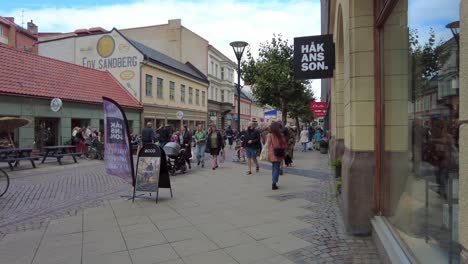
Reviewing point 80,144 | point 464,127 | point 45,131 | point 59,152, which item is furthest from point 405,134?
point 45,131

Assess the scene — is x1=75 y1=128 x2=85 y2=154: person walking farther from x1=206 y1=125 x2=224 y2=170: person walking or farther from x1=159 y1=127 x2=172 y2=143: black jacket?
x1=206 y1=125 x2=224 y2=170: person walking

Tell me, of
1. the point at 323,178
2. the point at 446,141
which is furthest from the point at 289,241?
the point at 323,178

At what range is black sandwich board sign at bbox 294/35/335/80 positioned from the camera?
9266 millimetres

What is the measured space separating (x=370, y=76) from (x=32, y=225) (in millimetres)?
5438

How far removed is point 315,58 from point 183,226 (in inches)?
213

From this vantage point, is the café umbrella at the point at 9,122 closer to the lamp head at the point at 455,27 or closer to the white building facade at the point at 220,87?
the lamp head at the point at 455,27

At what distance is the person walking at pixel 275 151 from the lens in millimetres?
9258

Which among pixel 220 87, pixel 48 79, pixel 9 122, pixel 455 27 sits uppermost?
pixel 220 87

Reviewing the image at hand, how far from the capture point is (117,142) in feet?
26.3

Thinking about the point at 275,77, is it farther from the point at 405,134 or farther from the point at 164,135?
the point at 405,134

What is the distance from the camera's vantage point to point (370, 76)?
5.28 meters

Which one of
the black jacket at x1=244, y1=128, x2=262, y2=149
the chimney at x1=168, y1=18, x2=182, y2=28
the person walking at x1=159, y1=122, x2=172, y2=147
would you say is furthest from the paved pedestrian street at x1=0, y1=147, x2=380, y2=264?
the chimney at x1=168, y1=18, x2=182, y2=28

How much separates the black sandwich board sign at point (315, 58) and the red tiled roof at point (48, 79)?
13713mm

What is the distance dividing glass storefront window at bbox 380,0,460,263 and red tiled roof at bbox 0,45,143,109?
55.8 ft
